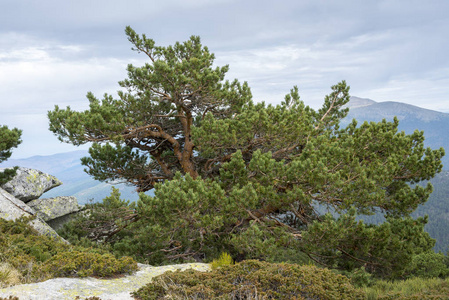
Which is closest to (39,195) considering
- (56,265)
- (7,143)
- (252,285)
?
(7,143)

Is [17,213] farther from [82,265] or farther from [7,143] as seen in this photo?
[82,265]

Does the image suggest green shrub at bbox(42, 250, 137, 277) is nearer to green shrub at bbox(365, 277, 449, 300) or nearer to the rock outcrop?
green shrub at bbox(365, 277, 449, 300)

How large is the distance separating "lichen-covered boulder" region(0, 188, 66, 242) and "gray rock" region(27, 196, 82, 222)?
2602 mm

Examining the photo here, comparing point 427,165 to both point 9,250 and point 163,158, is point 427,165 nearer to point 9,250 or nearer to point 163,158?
point 163,158

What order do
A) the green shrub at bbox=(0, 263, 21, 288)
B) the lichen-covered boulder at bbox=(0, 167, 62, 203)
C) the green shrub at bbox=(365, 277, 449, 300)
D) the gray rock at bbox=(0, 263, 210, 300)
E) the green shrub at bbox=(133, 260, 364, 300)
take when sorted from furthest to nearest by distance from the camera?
the lichen-covered boulder at bbox=(0, 167, 62, 203) < the green shrub at bbox=(365, 277, 449, 300) < the green shrub at bbox=(0, 263, 21, 288) < the green shrub at bbox=(133, 260, 364, 300) < the gray rock at bbox=(0, 263, 210, 300)

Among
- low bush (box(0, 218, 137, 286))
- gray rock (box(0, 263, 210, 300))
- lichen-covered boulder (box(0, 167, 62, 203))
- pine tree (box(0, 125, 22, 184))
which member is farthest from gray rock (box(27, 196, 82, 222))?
gray rock (box(0, 263, 210, 300))

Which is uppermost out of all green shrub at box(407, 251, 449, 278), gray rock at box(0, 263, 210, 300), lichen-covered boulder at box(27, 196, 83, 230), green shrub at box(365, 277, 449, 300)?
gray rock at box(0, 263, 210, 300)

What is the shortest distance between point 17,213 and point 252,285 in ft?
33.1

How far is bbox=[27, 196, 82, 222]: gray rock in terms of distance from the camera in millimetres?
15516

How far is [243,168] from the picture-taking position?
1251 cm

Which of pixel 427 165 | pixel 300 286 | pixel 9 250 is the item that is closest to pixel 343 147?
pixel 427 165

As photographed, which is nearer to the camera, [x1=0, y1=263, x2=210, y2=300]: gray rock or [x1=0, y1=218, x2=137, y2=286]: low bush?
[x1=0, y1=263, x2=210, y2=300]: gray rock

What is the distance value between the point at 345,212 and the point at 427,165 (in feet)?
14.6

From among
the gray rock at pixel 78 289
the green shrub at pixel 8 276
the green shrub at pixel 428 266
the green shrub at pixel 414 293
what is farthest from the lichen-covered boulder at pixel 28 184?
the green shrub at pixel 428 266
